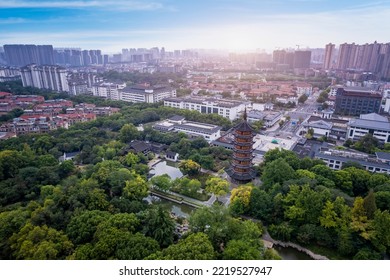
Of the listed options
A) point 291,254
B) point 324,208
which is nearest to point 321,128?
point 324,208

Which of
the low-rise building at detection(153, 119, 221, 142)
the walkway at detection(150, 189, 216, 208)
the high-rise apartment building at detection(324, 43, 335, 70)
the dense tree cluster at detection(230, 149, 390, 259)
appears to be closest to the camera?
→ the dense tree cluster at detection(230, 149, 390, 259)

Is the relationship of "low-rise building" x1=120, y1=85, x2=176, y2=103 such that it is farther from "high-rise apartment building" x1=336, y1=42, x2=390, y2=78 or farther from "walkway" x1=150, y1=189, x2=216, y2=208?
"high-rise apartment building" x1=336, y1=42, x2=390, y2=78

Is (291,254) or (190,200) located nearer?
(291,254)

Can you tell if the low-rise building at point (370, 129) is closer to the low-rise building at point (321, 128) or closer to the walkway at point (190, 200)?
the low-rise building at point (321, 128)

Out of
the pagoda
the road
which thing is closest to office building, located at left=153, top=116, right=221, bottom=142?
the road

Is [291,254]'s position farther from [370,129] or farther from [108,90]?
[108,90]
